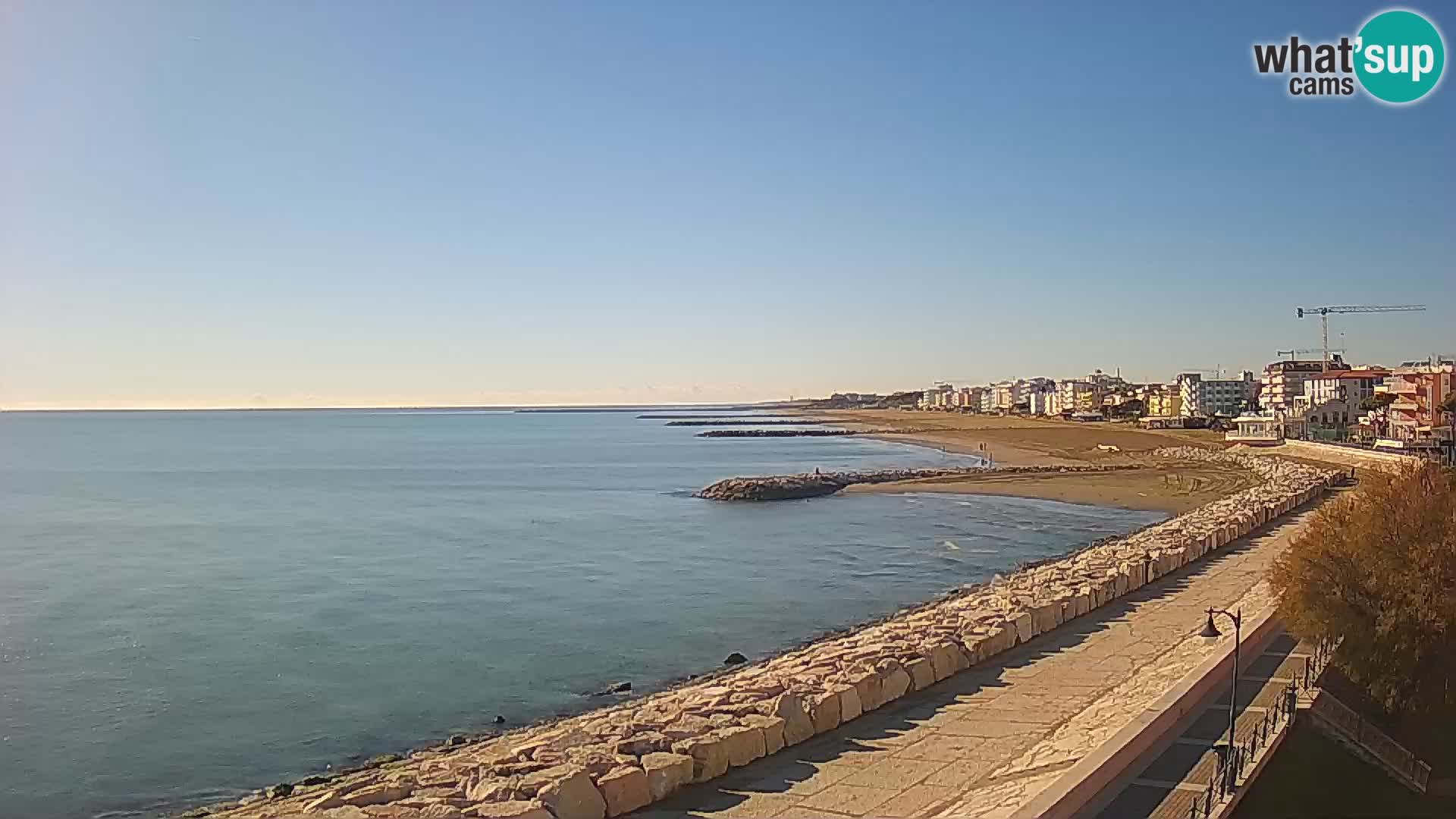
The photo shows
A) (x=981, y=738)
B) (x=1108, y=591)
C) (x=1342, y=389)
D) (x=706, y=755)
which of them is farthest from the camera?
(x=1342, y=389)

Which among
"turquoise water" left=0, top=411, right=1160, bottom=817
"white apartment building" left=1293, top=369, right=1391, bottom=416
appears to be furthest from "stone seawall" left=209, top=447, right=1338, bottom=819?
"white apartment building" left=1293, top=369, right=1391, bottom=416

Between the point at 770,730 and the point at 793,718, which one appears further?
the point at 793,718

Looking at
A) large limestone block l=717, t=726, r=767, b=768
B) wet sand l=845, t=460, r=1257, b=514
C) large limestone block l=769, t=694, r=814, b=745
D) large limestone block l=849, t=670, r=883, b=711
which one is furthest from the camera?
wet sand l=845, t=460, r=1257, b=514

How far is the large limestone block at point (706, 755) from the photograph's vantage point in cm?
1058

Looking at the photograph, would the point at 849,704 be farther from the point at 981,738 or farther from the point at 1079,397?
the point at 1079,397

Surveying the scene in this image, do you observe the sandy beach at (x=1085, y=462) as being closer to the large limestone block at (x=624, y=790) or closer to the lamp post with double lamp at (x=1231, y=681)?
the lamp post with double lamp at (x=1231, y=681)

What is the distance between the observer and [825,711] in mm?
12242

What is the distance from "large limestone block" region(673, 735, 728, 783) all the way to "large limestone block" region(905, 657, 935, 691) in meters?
3.73

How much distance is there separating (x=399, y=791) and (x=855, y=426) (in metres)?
144

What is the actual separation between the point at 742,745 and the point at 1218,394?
460ft

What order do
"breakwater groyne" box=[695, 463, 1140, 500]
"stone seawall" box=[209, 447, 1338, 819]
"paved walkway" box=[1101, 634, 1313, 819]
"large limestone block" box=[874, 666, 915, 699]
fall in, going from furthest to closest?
"breakwater groyne" box=[695, 463, 1140, 500], "large limestone block" box=[874, 666, 915, 699], "stone seawall" box=[209, 447, 1338, 819], "paved walkway" box=[1101, 634, 1313, 819]

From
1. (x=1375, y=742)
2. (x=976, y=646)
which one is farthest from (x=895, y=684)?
(x=1375, y=742)

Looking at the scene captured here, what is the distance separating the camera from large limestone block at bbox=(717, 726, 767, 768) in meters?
11.0

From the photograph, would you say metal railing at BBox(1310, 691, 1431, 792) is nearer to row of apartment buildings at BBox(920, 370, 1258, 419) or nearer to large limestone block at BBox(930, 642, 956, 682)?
large limestone block at BBox(930, 642, 956, 682)
